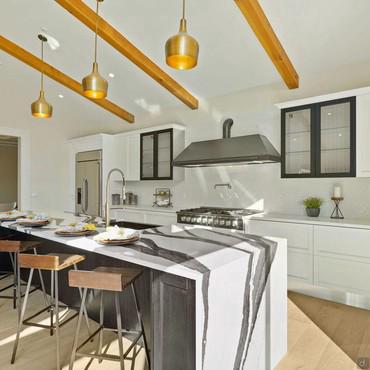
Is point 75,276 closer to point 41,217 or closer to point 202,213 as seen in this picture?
point 41,217

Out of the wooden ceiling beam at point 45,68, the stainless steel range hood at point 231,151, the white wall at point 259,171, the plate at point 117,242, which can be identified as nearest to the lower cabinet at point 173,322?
the plate at point 117,242

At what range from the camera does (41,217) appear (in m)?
3.07

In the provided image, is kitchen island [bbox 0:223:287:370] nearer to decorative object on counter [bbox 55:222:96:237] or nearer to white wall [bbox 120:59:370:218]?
decorative object on counter [bbox 55:222:96:237]

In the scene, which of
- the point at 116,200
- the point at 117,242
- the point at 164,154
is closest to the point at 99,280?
the point at 117,242

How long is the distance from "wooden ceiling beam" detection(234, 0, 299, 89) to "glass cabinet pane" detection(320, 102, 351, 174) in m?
0.63

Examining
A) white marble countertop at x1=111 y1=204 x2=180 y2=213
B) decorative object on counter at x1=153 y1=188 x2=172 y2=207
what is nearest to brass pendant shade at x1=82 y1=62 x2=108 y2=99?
white marble countertop at x1=111 y1=204 x2=180 y2=213

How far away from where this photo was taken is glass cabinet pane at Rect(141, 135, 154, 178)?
5.34 metres

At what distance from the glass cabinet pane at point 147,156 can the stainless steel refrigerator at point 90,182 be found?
1.01 metres

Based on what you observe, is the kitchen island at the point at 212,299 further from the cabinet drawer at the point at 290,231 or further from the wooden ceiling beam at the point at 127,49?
the wooden ceiling beam at the point at 127,49

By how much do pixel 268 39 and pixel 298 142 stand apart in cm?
128

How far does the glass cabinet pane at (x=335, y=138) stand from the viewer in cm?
327

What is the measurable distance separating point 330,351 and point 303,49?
10.2ft

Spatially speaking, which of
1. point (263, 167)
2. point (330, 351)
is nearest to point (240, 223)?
point (263, 167)

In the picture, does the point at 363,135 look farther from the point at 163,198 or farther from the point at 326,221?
the point at 163,198
